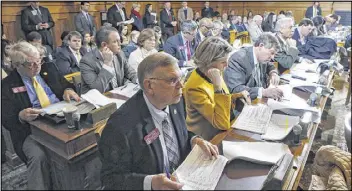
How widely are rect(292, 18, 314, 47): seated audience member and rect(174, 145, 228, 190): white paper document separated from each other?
2913 mm

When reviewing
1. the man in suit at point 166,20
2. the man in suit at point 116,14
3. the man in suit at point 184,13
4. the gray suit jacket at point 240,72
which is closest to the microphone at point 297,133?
the gray suit jacket at point 240,72

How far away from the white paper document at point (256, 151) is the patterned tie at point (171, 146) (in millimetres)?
190

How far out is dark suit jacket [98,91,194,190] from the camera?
88cm

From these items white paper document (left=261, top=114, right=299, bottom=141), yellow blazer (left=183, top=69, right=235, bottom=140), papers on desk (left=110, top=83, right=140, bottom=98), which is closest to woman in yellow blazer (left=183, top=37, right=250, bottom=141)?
yellow blazer (left=183, top=69, right=235, bottom=140)

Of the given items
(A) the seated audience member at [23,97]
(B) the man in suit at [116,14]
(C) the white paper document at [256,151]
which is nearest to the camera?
(C) the white paper document at [256,151]

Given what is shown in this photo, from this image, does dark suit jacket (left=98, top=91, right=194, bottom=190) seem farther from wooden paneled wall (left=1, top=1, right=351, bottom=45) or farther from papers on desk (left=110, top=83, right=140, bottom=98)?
wooden paneled wall (left=1, top=1, right=351, bottom=45)

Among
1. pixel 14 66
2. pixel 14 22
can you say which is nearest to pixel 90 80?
pixel 14 66

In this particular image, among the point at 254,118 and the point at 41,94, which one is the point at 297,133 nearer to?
the point at 254,118

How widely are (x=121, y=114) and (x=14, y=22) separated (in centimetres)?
420

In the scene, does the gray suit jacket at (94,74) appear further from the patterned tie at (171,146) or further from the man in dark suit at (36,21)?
the man in dark suit at (36,21)

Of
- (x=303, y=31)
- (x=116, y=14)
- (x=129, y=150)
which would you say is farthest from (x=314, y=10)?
(x=129, y=150)

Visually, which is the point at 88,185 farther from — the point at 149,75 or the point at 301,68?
the point at 301,68

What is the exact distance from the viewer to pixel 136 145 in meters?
0.91

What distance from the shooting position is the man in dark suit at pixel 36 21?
13.1 ft
